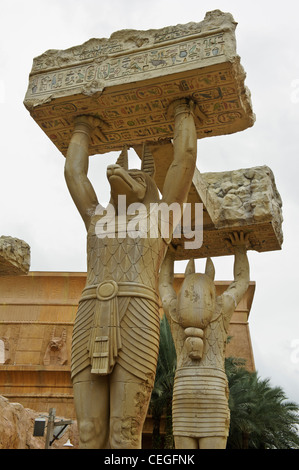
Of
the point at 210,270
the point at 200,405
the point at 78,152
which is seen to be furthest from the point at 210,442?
the point at 78,152

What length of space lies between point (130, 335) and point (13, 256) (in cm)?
482

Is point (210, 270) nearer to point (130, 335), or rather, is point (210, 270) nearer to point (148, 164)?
point (148, 164)

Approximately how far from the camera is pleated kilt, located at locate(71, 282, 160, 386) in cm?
342

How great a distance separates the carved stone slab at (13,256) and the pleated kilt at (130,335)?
14.3 feet

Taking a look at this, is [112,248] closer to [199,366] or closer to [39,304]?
[199,366]

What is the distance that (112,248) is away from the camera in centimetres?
380

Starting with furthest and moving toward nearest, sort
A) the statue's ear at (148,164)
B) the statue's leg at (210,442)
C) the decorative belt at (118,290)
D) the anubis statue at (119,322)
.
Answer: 1. the statue's leg at (210,442)
2. the statue's ear at (148,164)
3. the decorative belt at (118,290)
4. the anubis statue at (119,322)

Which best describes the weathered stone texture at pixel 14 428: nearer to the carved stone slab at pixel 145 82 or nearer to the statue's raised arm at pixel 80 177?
the statue's raised arm at pixel 80 177

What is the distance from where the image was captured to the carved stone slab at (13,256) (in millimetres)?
7648

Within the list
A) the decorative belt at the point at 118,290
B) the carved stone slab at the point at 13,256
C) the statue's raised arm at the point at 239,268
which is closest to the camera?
the decorative belt at the point at 118,290

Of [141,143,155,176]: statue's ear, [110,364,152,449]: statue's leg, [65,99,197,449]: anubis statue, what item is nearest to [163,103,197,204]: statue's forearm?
[65,99,197,449]: anubis statue

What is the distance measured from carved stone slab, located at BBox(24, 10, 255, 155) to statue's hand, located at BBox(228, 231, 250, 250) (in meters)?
2.85

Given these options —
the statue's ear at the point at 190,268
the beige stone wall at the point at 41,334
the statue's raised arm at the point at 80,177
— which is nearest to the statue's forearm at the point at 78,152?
the statue's raised arm at the point at 80,177

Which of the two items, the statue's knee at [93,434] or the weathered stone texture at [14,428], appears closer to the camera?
the statue's knee at [93,434]
